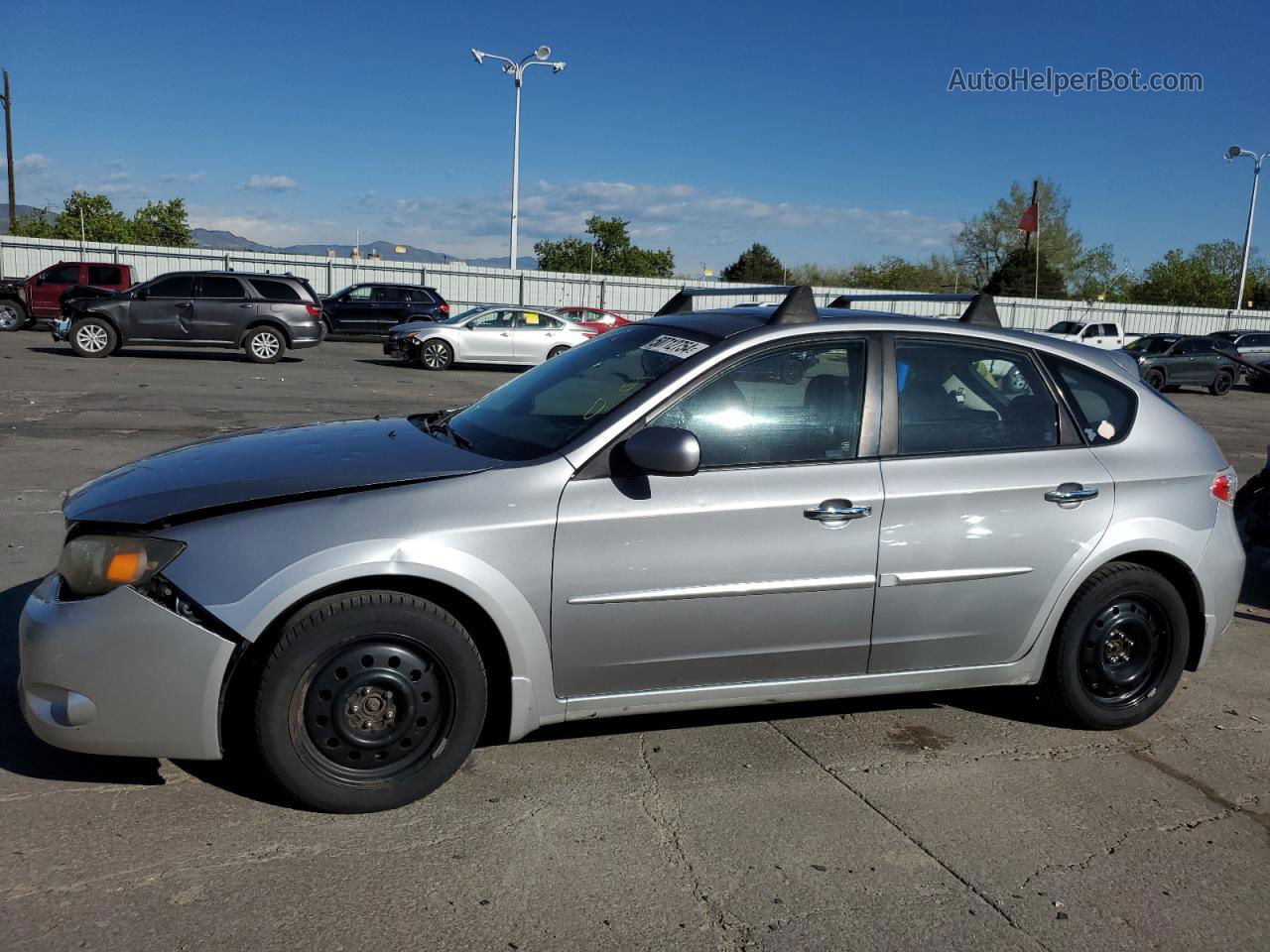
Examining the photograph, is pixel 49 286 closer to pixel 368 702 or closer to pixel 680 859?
pixel 368 702

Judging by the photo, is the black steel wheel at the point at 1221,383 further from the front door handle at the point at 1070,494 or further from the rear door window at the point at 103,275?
the rear door window at the point at 103,275

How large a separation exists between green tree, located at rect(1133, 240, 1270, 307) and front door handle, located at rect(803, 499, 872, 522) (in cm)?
7216

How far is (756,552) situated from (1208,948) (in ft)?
5.48

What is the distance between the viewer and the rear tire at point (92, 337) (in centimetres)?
1972

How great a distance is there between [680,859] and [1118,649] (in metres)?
2.14

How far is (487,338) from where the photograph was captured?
2259 centimetres

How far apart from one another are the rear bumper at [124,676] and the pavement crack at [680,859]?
1.38m

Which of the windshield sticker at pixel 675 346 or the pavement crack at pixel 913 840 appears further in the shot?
the windshield sticker at pixel 675 346

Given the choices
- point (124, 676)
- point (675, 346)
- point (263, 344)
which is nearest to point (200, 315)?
point (263, 344)

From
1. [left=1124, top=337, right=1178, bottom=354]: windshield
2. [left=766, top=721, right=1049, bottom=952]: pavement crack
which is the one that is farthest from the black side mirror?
[left=1124, top=337, right=1178, bottom=354]: windshield

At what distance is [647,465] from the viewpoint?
130 inches

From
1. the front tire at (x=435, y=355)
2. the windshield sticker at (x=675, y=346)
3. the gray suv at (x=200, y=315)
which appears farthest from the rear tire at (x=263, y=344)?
the windshield sticker at (x=675, y=346)

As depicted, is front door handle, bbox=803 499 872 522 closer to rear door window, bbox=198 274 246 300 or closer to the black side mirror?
the black side mirror

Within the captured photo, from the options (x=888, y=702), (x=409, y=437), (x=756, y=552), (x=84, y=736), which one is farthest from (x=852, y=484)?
(x=84, y=736)
